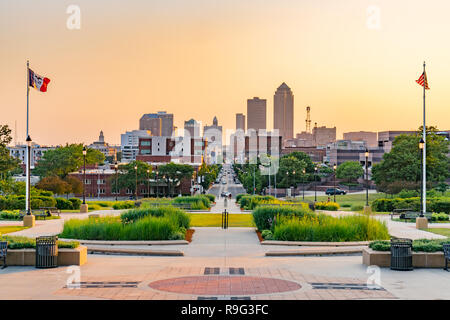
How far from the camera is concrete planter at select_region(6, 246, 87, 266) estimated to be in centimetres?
1892

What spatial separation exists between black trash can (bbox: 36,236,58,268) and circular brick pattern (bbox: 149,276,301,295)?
4.44 m

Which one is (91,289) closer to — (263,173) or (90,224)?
(90,224)

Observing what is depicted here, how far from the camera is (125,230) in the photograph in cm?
2606

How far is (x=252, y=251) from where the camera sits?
2350 centimetres

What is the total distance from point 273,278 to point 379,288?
3171mm

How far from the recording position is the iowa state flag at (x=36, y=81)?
35938mm

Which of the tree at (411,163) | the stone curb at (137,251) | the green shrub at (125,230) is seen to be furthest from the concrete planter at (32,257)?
the tree at (411,163)

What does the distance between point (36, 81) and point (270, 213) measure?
17.7m

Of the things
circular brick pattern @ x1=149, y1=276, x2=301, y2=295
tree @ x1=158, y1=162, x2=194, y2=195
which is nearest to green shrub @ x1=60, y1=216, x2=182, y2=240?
circular brick pattern @ x1=149, y1=276, x2=301, y2=295

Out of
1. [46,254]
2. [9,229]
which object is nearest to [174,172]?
[9,229]

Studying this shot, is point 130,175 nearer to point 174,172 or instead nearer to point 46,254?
point 174,172

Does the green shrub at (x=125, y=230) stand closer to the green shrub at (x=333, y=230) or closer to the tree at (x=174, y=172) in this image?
the green shrub at (x=333, y=230)
